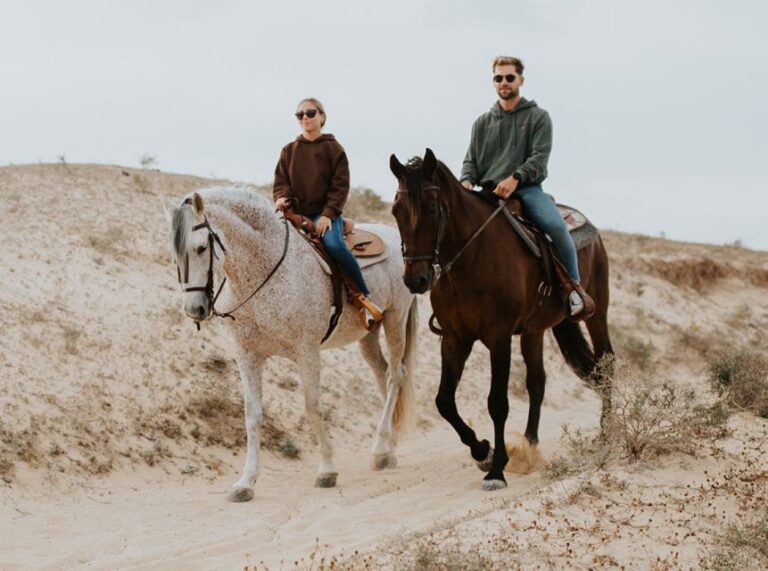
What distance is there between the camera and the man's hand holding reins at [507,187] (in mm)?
7164

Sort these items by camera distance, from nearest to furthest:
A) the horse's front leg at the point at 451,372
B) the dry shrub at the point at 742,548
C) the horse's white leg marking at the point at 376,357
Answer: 1. the dry shrub at the point at 742,548
2. the horse's front leg at the point at 451,372
3. the horse's white leg marking at the point at 376,357

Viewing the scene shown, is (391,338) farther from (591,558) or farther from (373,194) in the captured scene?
(373,194)

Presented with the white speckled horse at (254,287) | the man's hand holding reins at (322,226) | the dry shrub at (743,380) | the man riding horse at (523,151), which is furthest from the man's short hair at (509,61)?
the dry shrub at (743,380)

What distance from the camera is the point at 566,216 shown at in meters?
8.68

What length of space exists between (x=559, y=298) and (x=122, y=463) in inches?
171

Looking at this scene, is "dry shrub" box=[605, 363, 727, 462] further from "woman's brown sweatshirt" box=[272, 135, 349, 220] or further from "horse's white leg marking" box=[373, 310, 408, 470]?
"woman's brown sweatshirt" box=[272, 135, 349, 220]

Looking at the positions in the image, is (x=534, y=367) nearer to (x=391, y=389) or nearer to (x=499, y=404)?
(x=391, y=389)

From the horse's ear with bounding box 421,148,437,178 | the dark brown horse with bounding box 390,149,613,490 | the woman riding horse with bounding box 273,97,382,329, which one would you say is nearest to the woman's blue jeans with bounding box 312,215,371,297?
the woman riding horse with bounding box 273,97,382,329

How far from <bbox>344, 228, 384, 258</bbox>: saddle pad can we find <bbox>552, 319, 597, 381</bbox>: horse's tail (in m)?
2.11

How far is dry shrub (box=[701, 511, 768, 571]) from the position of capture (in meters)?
4.84

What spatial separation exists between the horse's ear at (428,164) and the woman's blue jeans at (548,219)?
1.36 meters

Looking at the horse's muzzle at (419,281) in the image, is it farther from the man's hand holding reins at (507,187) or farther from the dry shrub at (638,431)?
the dry shrub at (638,431)

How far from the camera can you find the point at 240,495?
7105mm

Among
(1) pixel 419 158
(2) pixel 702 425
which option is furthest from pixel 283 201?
(2) pixel 702 425
